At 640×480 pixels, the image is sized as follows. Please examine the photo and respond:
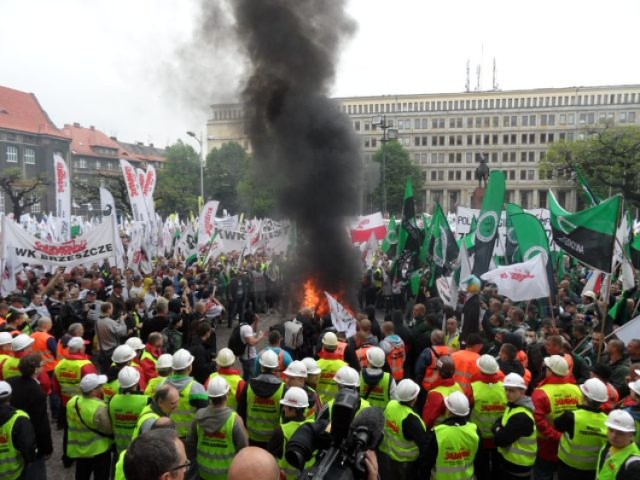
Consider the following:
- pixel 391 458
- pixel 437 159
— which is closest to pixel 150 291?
pixel 391 458

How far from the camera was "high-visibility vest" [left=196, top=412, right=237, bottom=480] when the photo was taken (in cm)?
423

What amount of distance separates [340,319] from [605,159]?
31.2 metres

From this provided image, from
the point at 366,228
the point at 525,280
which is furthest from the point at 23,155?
the point at 525,280

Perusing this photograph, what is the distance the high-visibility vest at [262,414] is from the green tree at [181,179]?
2160 inches

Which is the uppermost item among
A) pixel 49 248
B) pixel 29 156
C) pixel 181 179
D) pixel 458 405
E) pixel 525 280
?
pixel 29 156

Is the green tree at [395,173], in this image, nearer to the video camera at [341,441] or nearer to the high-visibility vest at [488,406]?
the high-visibility vest at [488,406]

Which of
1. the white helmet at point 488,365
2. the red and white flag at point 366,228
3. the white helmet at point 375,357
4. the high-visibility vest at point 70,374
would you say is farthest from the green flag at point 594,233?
the red and white flag at point 366,228

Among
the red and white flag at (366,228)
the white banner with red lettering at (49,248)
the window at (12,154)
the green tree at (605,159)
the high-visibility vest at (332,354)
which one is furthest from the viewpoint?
the window at (12,154)

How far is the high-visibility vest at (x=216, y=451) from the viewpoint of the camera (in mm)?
4227

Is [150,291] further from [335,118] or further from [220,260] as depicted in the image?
[220,260]

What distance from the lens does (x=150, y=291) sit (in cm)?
1159

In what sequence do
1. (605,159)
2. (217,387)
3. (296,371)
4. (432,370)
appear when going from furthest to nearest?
1. (605,159)
2. (432,370)
3. (296,371)
4. (217,387)

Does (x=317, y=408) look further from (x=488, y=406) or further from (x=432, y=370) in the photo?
(x=432, y=370)

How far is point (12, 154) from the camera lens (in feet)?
206
